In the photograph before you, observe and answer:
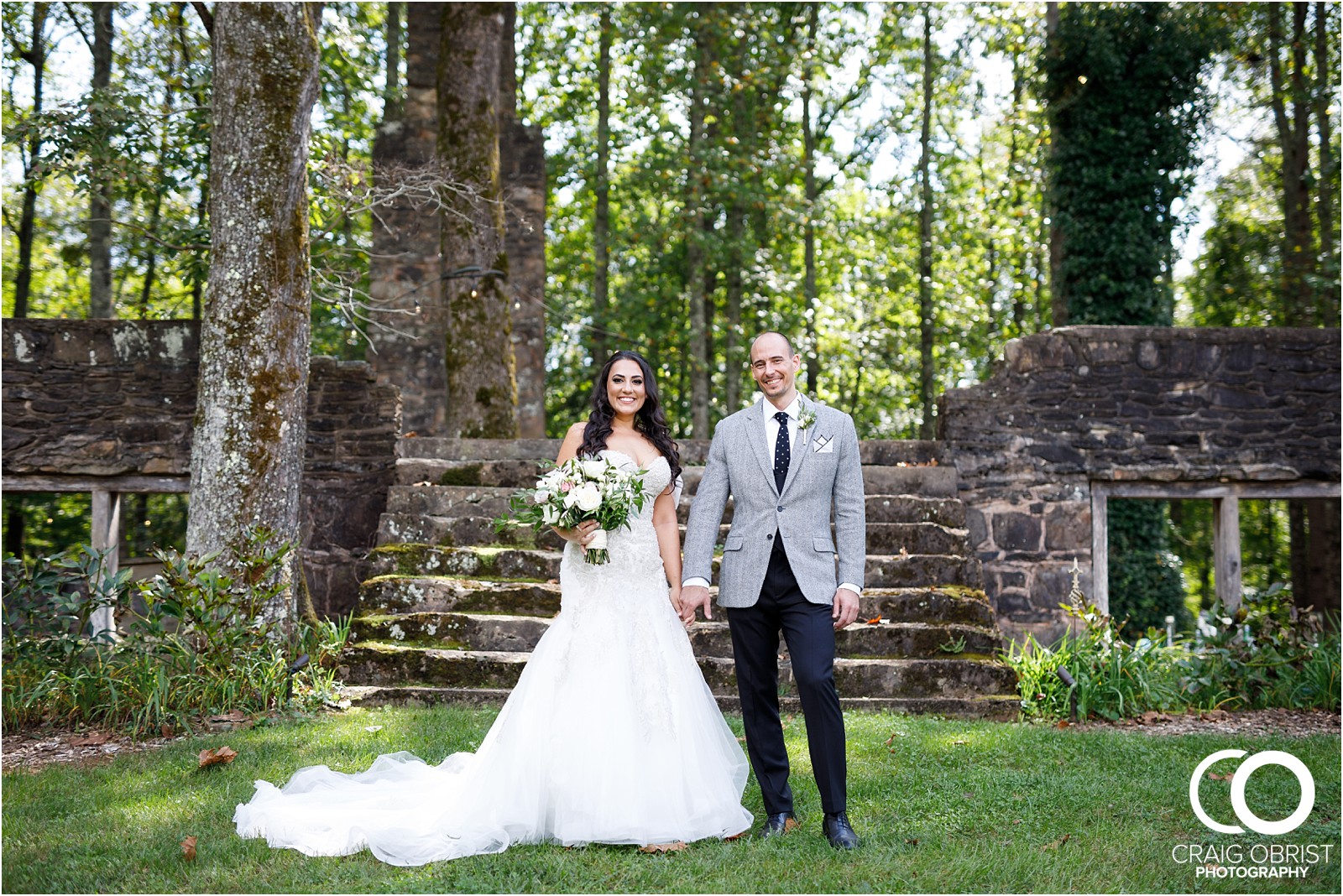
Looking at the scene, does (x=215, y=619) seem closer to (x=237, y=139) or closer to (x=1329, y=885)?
(x=237, y=139)

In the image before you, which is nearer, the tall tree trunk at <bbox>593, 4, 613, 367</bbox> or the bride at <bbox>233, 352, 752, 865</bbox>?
the bride at <bbox>233, 352, 752, 865</bbox>

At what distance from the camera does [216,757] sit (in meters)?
4.75

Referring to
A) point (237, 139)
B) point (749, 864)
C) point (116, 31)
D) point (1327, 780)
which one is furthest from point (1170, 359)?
point (116, 31)

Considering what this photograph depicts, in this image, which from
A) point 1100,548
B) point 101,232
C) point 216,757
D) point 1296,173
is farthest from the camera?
point 1296,173

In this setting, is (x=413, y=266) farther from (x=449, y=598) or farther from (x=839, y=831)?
(x=839, y=831)

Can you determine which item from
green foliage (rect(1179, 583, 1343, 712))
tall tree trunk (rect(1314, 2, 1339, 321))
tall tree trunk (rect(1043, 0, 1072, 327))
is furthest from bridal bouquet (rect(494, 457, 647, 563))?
tall tree trunk (rect(1314, 2, 1339, 321))

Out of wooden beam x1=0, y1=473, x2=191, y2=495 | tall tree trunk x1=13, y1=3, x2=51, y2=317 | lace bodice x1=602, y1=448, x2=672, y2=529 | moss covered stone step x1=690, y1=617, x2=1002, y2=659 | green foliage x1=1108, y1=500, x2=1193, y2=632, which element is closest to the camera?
lace bodice x1=602, y1=448, x2=672, y2=529

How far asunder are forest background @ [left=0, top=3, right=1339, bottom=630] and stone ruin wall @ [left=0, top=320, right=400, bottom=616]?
82 cm

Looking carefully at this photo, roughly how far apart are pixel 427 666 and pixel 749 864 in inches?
129

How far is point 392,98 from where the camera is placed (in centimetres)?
1415

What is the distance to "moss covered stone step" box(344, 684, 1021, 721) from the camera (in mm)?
6164

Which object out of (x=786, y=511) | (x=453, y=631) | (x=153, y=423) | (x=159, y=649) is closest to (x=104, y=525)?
(x=153, y=423)

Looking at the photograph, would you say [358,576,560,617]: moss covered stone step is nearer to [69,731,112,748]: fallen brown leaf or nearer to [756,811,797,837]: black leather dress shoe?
[69,731,112,748]: fallen brown leaf

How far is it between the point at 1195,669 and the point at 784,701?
3003mm
